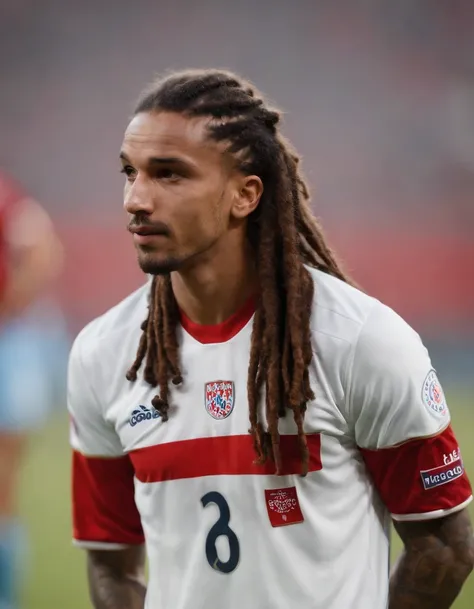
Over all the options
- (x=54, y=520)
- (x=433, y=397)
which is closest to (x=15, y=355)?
(x=54, y=520)

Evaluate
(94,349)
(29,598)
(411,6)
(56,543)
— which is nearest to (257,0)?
(411,6)

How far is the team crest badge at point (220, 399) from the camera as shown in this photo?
1.81 metres

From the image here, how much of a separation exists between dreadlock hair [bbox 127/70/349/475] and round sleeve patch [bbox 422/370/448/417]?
0.19 metres

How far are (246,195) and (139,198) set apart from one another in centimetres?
20

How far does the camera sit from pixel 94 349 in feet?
6.41

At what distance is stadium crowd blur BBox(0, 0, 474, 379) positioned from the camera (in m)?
7.72

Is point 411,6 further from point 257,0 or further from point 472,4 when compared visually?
point 257,0

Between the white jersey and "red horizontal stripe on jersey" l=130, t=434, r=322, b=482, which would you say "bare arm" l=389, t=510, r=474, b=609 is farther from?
"red horizontal stripe on jersey" l=130, t=434, r=322, b=482

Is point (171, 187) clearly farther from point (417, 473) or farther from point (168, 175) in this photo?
point (417, 473)

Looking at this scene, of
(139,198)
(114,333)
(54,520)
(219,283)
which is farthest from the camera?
(54,520)

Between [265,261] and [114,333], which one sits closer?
[265,261]

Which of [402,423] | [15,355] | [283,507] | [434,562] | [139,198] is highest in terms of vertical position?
[15,355]

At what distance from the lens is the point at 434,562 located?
1.81 meters

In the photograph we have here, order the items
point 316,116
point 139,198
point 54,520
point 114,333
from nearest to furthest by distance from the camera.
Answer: point 139,198, point 114,333, point 54,520, point 316,116
